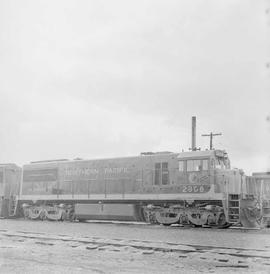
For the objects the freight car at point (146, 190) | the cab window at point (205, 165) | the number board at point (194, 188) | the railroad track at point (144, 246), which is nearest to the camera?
the railroad track at point (144, 246)

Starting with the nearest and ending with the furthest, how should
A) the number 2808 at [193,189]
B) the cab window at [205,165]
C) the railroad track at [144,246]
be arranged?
1. the railroad track at [144,246]
2. the number 2808 at [193,189]
3. the cab window at [205,165]

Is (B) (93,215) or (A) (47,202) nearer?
(B) (93,215)

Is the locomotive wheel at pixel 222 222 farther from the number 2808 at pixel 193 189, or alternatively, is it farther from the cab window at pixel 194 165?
the cab window at pixel 194 165

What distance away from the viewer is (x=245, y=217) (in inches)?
723

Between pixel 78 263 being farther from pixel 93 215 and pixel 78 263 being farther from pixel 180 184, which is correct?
pixel 93 215

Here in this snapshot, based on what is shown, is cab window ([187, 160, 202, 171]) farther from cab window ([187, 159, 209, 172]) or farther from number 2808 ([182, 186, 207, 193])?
number 2808 ([182, 186, 207, 193])

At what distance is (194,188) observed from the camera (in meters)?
19.2

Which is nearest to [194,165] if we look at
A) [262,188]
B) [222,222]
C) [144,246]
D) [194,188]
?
[194,188]

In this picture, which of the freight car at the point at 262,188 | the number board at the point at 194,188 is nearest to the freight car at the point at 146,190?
the number board at the point at 194,188

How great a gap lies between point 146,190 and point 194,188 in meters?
2.34

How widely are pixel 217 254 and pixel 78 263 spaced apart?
9.79ft

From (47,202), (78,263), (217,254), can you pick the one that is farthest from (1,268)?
(47,202)

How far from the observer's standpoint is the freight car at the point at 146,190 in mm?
18672

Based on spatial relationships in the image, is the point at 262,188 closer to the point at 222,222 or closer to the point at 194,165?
the point at 222,222
